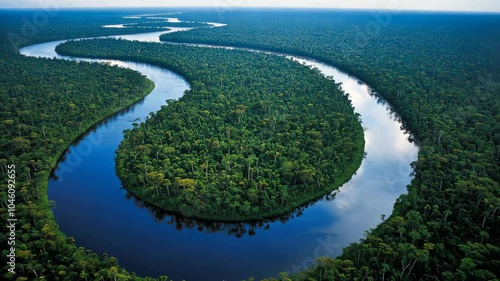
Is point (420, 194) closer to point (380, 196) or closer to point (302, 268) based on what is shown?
point (380, 196)

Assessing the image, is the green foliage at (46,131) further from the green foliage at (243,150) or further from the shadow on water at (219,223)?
the green foliage at (243,150)

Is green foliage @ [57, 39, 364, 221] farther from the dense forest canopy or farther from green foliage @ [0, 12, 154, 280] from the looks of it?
green foliage @ [0, 12, 154, 280]

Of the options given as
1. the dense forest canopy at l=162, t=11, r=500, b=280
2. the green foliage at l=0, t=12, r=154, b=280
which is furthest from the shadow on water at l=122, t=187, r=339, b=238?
the dense forest canopy at l=162, t=11, r=500, b=280

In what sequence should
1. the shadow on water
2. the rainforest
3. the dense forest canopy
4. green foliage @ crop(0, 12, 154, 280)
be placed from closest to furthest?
1. green foliage @ crop(0, 12, 154, 280)
2. the dense forest canopy
3. the rainforest
4. the shadow on water

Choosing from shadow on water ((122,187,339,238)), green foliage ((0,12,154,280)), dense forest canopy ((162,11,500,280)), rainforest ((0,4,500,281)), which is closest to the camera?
green foliage ((0,12,154,280))

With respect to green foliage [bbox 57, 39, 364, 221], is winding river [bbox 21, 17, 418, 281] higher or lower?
lower

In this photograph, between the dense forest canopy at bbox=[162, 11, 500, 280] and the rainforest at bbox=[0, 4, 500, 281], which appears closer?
the dense forest canopy at bbox=[162, 11, 500, 280]

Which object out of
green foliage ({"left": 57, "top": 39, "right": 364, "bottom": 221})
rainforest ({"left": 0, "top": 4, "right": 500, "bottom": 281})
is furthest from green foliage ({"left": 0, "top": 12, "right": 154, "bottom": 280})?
green foliage ({"left": 57, "top": 39, "right": 364, "bottom": 221})

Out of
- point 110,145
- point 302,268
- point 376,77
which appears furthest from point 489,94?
point 110,145
